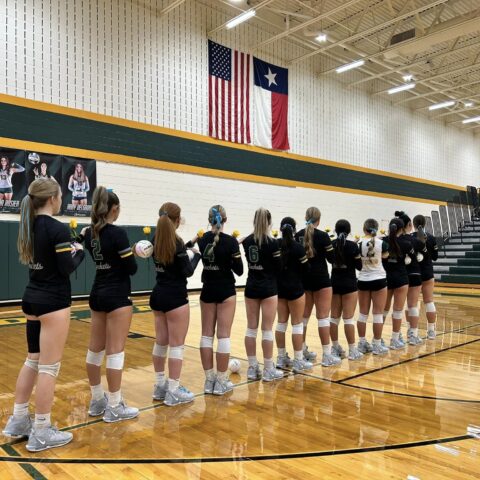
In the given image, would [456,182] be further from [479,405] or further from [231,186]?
[479,405]

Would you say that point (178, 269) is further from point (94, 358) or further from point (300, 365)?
point (300, 365)

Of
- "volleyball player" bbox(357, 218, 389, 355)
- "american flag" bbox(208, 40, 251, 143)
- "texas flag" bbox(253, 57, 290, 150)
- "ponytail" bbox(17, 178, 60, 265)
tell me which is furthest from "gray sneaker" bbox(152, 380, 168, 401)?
"texas flag" bbox(253, 57, 290, 150)

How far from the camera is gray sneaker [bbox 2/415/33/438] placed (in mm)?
2969

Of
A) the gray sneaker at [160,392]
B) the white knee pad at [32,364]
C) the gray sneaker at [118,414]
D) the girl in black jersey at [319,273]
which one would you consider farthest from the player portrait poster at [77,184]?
the white knee pad at [32,364]

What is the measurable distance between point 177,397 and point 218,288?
2.97ft

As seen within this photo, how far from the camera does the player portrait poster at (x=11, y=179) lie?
925 cm

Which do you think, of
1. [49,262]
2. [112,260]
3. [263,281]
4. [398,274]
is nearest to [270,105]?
[398,274]

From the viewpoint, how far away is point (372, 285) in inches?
207

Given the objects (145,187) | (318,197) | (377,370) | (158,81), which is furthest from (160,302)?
(318,197)

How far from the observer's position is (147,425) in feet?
10.5

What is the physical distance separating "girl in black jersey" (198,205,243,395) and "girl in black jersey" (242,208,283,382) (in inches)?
13.4

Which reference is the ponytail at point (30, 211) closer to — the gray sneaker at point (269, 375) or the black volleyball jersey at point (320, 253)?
the gray sneaker at point (269, 375)

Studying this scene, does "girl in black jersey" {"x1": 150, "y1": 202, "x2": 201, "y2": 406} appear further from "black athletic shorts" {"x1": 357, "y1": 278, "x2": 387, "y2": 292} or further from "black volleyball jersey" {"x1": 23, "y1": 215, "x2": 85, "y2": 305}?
"black athletic shorts" {"x1": 357, "y1": 278, "x2": 387, "y2": 292}

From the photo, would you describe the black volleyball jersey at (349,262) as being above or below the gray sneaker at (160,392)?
above
